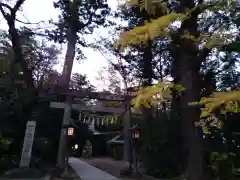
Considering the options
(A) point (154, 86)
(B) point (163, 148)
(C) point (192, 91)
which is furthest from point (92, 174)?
(A) point (154, 86)

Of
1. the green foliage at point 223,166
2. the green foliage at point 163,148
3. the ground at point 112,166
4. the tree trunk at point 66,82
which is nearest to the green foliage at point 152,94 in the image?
the green foliage at point 223,166

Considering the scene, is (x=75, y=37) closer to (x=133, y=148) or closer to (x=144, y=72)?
(x=144, y=72)

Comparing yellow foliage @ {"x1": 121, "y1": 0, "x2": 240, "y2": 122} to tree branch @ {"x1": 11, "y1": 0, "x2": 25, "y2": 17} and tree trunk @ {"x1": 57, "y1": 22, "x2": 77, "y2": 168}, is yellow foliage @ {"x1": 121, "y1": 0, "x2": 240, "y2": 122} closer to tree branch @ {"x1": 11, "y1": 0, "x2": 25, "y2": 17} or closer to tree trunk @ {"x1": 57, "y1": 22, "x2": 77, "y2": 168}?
tree branch @ {"x1": 11, "y1": 0, "x2": 25, "y2": 17}

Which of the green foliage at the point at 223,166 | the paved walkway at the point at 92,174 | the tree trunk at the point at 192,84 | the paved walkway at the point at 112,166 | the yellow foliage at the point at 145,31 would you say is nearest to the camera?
the yellow foliage at the point at 145,31

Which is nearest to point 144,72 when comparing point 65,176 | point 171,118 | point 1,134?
point 171,118

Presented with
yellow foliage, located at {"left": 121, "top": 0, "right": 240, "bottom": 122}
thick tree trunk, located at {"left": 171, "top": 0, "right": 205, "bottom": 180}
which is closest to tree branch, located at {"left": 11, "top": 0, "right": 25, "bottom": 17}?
thick tree trunk, located at {"left": 171, "top": 0, "right": 205, "bottom": 180}

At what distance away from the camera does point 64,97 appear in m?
18.6

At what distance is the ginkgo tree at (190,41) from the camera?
3.36 meters

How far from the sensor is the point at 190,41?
5145 mm

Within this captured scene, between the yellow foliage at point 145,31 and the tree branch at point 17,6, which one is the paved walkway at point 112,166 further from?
the yellow foliage at point 145,31

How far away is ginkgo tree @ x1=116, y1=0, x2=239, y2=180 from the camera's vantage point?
336 cm

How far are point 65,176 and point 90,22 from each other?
29.1ft

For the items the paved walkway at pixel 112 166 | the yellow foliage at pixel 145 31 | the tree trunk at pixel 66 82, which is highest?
the tree trunk at pixel 66 82

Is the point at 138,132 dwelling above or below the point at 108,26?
below
